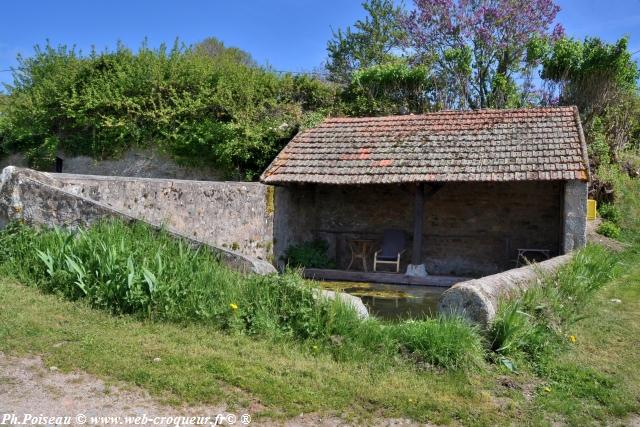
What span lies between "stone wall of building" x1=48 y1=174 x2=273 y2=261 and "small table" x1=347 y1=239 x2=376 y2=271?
2.31m

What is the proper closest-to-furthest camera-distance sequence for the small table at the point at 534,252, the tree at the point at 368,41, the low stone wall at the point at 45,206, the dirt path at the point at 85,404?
1. the dirt path at the point at 85,404
2. the low stone wall at the point at 45,206
3. the small table at the point at 534,252
4. the tree at the point at 368,41

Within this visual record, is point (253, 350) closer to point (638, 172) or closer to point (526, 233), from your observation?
point (526, 233)

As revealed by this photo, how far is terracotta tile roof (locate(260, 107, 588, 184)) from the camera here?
448 inches

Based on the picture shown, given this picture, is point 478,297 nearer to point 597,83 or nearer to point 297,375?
point 297,375

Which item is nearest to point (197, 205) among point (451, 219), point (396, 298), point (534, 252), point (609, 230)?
point (396, 298)

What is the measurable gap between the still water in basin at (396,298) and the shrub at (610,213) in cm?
630

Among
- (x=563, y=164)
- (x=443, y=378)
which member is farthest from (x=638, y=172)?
(x=443, y=378)

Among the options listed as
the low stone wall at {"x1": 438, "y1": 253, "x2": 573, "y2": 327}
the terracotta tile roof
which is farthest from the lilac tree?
the low stone wall at {"x1": 438, "y1": 253, "x2": 573, "y2": 327}

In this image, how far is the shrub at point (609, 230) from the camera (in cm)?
1424

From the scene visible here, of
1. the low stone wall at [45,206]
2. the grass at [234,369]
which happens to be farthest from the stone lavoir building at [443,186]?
the grass at [234,369]

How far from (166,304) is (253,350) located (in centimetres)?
113

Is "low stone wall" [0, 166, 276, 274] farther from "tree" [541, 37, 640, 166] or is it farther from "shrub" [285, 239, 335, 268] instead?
"tree" [541, 37, 640, 166]

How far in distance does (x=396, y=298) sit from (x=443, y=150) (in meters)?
3.80

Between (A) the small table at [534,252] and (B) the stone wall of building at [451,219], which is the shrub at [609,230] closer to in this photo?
(B) the stone wall of building at [451,219]
